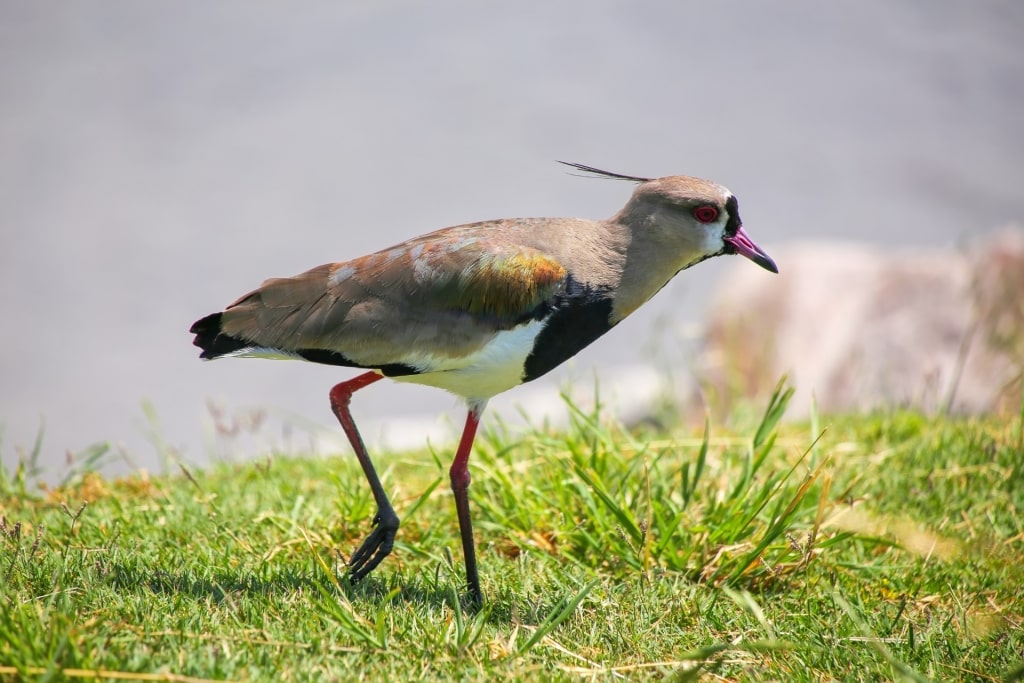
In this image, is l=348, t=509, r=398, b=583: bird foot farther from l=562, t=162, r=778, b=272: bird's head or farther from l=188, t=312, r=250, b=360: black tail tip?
l=562, t=162, r=778, b=272: bird's head

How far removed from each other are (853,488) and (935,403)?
5.41ft

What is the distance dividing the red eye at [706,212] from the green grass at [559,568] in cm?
108

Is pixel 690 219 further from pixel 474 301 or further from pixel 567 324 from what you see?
pixel 474 301

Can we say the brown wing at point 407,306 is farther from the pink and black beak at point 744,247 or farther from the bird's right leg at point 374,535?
the pink and black beak at point 744,247

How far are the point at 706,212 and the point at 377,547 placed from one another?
1.93 meters

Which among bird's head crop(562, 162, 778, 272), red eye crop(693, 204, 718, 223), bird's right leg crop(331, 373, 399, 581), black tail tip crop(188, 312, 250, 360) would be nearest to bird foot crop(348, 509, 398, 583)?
bird's right leg crop(331, 373, 399, 581)

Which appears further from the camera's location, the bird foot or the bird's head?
the bird's head

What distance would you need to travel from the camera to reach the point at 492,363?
3.92 m

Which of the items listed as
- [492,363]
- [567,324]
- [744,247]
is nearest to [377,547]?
[492,363]

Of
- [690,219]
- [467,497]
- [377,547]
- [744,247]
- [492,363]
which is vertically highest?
[690,219]

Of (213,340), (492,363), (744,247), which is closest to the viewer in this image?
(492,363)

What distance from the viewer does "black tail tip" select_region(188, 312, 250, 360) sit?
412 cm

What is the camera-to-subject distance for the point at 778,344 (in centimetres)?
897

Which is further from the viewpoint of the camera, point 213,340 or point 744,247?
point 744,247
